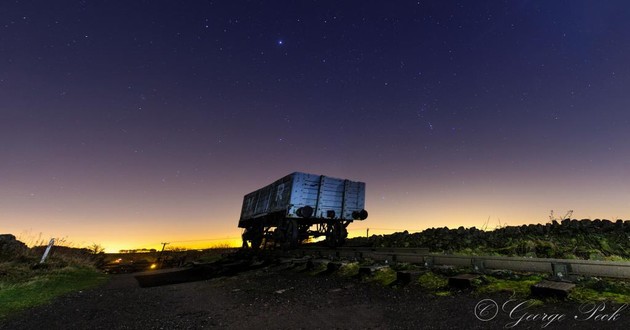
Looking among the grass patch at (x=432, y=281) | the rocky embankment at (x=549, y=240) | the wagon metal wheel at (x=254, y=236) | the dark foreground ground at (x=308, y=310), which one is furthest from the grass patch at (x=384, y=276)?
the wagon metal wheel at (x=254, y=236)

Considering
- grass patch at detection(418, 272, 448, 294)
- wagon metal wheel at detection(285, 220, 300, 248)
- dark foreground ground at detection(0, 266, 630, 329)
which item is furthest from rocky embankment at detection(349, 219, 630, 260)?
wagon metal wheel at detection(285, 220, 300, 248)

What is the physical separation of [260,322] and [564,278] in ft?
13.6

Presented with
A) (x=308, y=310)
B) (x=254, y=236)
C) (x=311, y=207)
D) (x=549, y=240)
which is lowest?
(x=308, y=310)

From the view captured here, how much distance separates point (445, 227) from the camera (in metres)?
13.2

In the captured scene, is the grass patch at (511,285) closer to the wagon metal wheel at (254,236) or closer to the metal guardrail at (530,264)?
the metal guardrail at (530,264)

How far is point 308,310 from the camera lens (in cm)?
442

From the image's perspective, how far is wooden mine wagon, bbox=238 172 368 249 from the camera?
1317 centimetres

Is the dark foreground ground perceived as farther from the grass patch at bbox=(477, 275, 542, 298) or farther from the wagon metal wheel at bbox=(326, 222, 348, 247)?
the wagon metal wheel at bbox=(326, 222, 348, 247)

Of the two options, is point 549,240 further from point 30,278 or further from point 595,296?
point 30,278

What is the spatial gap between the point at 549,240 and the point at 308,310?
8152 mm

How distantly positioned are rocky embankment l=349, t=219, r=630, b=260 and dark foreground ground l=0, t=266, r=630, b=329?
A: 4755mm

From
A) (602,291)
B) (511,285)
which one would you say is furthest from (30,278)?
(602,291)

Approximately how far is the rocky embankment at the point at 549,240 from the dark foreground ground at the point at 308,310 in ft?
15.6

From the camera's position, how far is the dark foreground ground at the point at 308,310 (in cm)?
316
